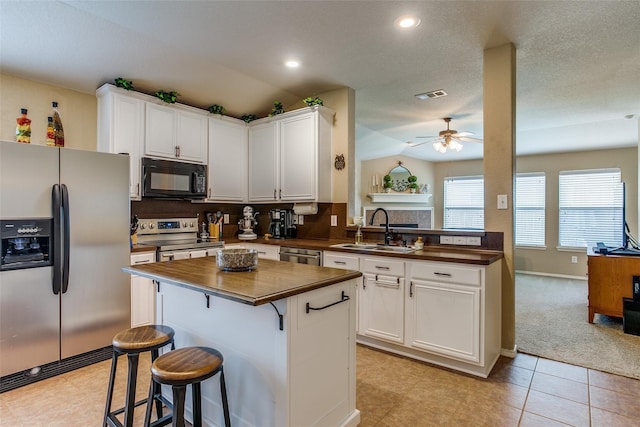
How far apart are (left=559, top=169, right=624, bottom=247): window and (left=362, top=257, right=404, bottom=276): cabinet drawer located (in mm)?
5334

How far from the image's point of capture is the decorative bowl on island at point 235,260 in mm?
1926

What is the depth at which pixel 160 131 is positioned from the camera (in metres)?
3.58

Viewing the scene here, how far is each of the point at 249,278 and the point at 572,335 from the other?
3.41m

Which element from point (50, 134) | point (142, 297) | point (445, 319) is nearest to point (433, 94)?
point (445, 319)

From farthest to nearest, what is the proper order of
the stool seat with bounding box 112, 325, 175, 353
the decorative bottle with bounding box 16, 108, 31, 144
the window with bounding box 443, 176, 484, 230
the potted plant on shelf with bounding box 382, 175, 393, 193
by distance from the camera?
the window with bounding box 443, 176, 484, 230, the potted plant on shelf with bounding box 382, 175, 393, 193, the decorative bottle with bounding box 16, 108, 31, 144, the stool seat with bounding box 112, 325, 175, 353

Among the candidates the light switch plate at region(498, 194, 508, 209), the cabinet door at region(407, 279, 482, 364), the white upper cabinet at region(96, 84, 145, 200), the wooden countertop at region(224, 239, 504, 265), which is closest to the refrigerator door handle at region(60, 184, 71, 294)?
the white upper cabinet at region(96, 84, 145, 200)

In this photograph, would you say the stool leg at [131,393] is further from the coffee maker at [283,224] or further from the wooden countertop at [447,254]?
the coffee maker at [283,224]

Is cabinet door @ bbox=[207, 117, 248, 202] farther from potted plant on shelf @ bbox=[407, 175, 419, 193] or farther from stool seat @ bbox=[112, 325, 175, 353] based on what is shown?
potted plant on shelf @ bbox=[407, 175, 419, 193]

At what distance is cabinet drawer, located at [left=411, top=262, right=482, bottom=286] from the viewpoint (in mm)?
2457

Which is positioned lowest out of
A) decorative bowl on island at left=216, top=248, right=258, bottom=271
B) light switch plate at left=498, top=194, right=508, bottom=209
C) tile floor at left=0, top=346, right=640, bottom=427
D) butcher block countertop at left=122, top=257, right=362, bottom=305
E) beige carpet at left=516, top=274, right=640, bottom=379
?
tile floor at left=0, top=346, right=640, bottom=427

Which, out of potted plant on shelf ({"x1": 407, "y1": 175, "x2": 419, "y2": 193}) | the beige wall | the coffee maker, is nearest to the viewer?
the beige wall

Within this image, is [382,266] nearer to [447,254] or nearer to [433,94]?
[447,254]

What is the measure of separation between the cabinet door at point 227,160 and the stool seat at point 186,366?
108 inches

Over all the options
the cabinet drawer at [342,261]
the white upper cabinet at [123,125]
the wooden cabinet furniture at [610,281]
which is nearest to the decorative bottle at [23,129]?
the white upper cabinet at [123,125]
